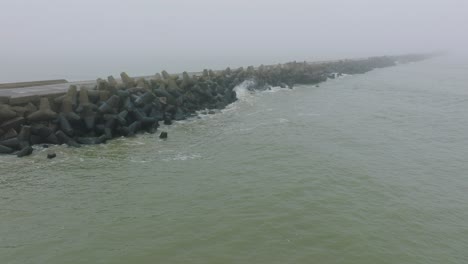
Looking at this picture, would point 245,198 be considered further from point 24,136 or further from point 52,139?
point 24,136

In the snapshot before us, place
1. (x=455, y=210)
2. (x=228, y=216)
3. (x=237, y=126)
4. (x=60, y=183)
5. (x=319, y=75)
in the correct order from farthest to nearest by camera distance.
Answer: (x=319, y=75)
(x=237, y=126)
(x=60, y=183)
(x=455, y=210)
(x=228, y=216)

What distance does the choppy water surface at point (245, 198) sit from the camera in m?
8.83

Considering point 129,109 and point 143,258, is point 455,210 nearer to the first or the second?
point 143,258

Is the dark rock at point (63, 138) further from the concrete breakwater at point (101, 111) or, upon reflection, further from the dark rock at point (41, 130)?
the dark rock at point (41, 130)

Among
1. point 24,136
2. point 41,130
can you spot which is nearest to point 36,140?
point 41,130

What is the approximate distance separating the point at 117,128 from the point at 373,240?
12.9 meters

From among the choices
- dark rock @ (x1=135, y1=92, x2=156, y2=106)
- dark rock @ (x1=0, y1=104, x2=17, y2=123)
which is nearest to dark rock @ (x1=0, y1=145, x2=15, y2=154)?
dark rock @ (x1=0, y1=104, x2=17, y2=123)

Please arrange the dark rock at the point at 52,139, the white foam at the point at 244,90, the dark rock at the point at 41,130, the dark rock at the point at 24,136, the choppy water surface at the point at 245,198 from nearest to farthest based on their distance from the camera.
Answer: the choppy water surface at the point at 245,198 < the dark rock at the point at 24,136 < the dark rock at the point at 41,130 < the dark rock at the point at 52,139 < the white foam at the point at 244,90

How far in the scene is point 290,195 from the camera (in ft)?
38.5

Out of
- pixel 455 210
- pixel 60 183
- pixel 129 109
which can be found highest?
pixel 129 109

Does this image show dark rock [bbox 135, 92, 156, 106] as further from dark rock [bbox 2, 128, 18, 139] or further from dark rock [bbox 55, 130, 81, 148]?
dark rock [bbox 2, 128, 18, 139]

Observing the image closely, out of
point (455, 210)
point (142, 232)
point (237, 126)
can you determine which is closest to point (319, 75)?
point (237, 126)

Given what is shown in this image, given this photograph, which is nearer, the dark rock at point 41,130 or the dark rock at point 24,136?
the dark rock at point 24,136

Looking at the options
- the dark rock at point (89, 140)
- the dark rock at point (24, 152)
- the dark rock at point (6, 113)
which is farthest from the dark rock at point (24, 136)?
the dark rock at point (89, 140)
